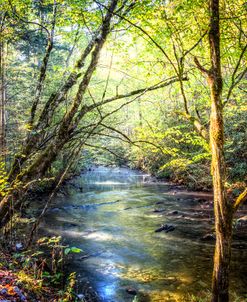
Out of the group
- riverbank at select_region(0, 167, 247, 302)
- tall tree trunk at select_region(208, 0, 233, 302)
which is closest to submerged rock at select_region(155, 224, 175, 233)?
riverbank at select_region(0, 167, 247, 302)

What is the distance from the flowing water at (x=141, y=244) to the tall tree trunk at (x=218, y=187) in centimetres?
252

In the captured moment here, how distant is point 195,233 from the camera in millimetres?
11344

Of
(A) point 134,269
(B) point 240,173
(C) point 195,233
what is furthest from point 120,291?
(B) point 240,173

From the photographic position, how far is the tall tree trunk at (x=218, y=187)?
14.5ft

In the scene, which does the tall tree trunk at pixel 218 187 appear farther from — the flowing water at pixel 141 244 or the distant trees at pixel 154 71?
the flowing water at pixel 141 244

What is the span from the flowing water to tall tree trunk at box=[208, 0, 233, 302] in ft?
8.27

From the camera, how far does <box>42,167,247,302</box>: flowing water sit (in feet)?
24.0

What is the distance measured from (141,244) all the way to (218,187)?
657 centimetres

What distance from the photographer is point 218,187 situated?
4.46 meters

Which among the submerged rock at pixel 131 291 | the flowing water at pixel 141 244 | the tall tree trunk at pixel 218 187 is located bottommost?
the submerged rock at pixel 131 291

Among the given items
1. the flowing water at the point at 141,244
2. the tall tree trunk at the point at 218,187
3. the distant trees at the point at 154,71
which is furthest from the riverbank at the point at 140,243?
the distant trees at the point at 154,71

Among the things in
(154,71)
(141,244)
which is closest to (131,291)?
(141,244)

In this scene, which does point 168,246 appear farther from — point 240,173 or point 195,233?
point 240,173

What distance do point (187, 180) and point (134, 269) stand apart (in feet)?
48.2
